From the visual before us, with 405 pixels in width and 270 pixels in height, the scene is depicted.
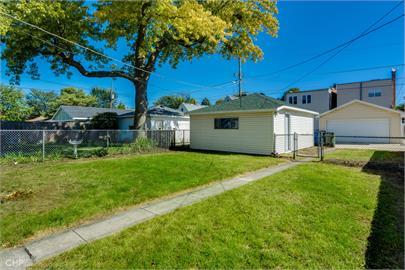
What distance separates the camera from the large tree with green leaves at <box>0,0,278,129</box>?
10159 mm

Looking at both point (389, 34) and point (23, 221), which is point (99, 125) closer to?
point (23, 221)

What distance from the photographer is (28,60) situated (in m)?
13.5

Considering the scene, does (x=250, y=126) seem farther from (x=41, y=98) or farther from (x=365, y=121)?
(x=41, y=98)

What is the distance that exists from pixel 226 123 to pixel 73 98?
39.0 m

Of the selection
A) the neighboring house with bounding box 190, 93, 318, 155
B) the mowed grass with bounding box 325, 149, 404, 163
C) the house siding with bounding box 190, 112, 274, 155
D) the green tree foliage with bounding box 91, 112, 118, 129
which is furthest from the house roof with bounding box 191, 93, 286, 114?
the green tree foliage with bounding box 91, 112, 118, 129

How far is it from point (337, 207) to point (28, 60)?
18.1m

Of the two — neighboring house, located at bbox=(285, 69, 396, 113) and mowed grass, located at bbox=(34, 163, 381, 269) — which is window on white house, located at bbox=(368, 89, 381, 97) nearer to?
neighboring house, located at bbox=(285, 69, 396, 113)

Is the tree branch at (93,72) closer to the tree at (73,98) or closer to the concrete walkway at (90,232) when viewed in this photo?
the concrete walkway at (90,232)

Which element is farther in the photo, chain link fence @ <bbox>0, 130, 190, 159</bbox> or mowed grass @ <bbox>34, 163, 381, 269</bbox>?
chain link fence @ <bbox>0, 130, 190, 159</bbox>

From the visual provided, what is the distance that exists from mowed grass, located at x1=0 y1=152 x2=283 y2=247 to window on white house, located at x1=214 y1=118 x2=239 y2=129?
452cm

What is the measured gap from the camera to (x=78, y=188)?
5.10 m

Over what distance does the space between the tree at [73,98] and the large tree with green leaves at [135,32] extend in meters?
29.7

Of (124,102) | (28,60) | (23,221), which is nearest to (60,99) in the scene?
(124,102)

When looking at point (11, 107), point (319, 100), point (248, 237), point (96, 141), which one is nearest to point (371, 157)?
point (248, 237)
